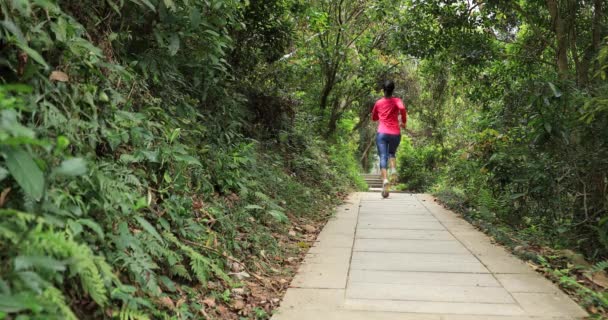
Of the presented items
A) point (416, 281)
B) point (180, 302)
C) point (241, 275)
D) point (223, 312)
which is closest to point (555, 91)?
point (416, 281)

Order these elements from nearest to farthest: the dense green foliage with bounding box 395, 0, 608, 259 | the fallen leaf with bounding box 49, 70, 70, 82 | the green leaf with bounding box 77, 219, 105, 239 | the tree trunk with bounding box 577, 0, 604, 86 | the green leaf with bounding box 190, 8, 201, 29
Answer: the green leaf with bounding box 77, 219, 105, 239, the fallen leaf with bounding box 49, 70, 70, 82, the green leaf with bounding box 190, 8, 201, 29, the dense green foliage with bounding box 395, 0, 608, 259, the tree trunk with bounding box 577, 0, 604, 86

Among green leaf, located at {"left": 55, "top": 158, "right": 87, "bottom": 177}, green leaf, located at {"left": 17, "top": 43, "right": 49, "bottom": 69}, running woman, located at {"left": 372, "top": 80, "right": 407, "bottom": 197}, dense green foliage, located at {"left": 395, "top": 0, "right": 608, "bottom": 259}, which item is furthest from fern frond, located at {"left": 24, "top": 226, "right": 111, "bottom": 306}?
running woman, located at {"left": 372, "top": 80, "right": 407, "bottom": 197}

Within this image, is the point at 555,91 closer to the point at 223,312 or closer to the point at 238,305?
the point at 238,305

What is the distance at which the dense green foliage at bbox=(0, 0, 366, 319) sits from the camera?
1771mm

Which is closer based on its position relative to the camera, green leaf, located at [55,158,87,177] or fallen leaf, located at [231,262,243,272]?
green leaf, located at [55,158,87,177]

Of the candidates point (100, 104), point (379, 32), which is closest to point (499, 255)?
point (100, 104)

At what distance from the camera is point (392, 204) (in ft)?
25.1

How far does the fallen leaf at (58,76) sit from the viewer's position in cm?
243

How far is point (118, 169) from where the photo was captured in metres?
2.74

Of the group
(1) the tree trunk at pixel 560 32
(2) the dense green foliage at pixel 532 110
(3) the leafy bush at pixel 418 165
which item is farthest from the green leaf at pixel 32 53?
(3) the leafy bush at pixel 418 165

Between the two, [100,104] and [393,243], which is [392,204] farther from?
[100,104]

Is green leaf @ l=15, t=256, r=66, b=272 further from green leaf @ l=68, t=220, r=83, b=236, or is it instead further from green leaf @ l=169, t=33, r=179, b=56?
green leaf @ l=169, t=33, r=179, b=56

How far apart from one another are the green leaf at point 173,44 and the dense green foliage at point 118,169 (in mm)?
10

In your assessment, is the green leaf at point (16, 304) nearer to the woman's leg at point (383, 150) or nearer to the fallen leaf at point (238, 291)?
the fallen leaf at point (238, 291)
